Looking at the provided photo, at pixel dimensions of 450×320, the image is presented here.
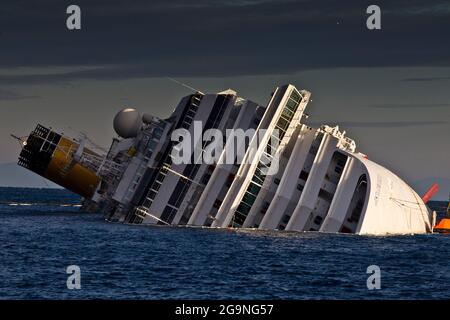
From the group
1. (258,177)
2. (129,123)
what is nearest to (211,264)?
(258,177)

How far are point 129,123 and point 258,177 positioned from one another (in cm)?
2264

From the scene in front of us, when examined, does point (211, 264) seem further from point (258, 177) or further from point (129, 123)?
point (129, 123)

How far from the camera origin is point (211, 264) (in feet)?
164

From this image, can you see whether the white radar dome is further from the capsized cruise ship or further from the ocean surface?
the ocean surface

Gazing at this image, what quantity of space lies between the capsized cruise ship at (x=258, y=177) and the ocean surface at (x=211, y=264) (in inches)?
56.6

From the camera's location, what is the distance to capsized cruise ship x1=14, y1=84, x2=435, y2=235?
2496 inches

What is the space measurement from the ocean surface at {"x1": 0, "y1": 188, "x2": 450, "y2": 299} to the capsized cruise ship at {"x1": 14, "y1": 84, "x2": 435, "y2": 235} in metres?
1.44

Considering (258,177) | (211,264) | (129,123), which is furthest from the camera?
(129,123)

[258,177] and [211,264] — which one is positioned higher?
[258,177]

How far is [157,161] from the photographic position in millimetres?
68875

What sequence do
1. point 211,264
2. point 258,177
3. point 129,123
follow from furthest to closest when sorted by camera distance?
point 129,123, point 258,177, point 211,264

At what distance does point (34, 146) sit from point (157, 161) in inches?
695

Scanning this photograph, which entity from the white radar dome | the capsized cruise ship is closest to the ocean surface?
the capsized cruise ship
